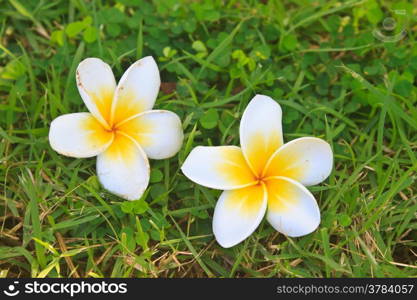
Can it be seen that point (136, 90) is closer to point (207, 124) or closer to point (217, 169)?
point (207, 124)

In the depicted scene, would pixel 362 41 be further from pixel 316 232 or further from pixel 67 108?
pixel 67 108

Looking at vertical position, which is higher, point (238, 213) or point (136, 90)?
point (136, 90)

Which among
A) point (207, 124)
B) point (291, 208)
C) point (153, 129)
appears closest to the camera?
point (291, 208)

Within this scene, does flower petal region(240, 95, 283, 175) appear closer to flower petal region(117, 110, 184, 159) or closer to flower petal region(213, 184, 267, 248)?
flower petal region(213, 184, 267, 248)

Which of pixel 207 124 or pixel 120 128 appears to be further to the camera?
pixel 207 124

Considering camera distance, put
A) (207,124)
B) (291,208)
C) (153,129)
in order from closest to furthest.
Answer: (291,208), (153,129), (207,124)

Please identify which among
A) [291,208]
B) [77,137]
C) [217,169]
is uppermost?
[77,137]

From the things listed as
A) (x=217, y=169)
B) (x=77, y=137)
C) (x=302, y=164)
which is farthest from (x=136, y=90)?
(x=302, y=164)

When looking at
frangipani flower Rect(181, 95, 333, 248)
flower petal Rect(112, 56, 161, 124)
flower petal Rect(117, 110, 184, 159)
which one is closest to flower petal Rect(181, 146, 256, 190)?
frangipani flower Rect(181, 95, 333, 248)
